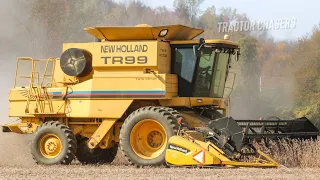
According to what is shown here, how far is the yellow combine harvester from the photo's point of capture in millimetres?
Result: 12367

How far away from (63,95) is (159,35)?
241 centimetres

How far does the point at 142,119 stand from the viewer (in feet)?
40.2

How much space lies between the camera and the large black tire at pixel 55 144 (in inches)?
511

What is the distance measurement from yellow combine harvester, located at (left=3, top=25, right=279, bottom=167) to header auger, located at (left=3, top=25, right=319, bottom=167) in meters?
0.02

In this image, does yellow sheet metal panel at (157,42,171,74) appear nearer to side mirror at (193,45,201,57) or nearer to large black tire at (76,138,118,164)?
side mirror at (193,45,201,57)

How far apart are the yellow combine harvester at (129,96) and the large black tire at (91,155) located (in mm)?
28

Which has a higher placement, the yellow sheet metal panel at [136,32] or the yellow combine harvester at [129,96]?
the yellow sheet metal panel at [136,32]

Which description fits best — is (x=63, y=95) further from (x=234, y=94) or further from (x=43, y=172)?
(x=234, y=94)

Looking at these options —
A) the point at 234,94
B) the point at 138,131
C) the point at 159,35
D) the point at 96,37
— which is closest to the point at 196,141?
the point at 138,131

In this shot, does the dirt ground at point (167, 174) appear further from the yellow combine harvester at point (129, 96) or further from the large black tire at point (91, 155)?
the large black tire at point (91, 155)

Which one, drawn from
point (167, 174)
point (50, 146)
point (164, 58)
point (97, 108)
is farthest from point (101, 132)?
point (167, 174)

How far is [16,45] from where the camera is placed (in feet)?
93.9

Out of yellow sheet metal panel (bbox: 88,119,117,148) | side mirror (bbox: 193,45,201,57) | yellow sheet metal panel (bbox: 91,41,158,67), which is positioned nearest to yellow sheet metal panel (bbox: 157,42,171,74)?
yellow sheet metal panel (bbox: 91,41,158,67)

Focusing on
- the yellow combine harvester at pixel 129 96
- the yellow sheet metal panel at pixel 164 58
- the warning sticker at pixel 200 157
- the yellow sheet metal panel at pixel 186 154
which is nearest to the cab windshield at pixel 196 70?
the yellow combine harvester at pixel 129 96
